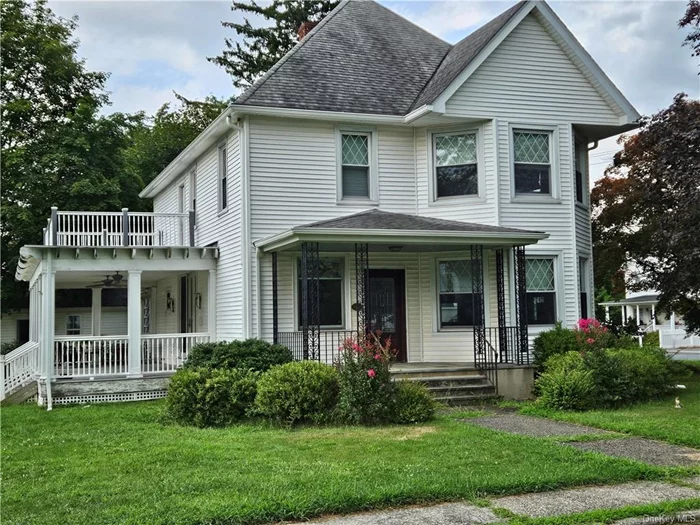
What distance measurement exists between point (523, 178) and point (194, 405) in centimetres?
Result: 885

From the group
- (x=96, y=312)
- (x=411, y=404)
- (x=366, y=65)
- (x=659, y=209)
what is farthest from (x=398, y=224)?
(x=96, y=312)

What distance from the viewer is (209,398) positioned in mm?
10562

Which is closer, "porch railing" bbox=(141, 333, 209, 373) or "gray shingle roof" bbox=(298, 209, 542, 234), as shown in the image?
"gray shingle roof" bbox=(298, 209, 542, 234)

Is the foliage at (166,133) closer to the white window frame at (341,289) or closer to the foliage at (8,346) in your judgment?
the foliage at (8,346)

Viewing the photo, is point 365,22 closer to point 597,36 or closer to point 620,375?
point 597,36

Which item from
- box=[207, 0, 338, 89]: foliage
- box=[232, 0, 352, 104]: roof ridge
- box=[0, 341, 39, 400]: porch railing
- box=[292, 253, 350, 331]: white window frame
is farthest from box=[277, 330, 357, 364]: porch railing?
box=[207, 0, 338, 89]: foliage

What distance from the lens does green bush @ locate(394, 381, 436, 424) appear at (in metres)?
10.3

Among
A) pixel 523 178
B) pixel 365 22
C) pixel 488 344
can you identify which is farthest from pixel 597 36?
pixel 488 344

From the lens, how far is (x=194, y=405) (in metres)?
10.7

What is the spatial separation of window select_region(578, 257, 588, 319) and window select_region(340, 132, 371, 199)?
5424 millimetres

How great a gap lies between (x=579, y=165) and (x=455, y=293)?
15.6 feet

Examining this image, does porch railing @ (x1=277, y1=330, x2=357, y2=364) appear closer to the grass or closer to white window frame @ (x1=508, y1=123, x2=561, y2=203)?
the grass

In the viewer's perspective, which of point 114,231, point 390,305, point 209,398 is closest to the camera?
point 209,398

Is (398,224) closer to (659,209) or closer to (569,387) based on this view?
(569,387)
